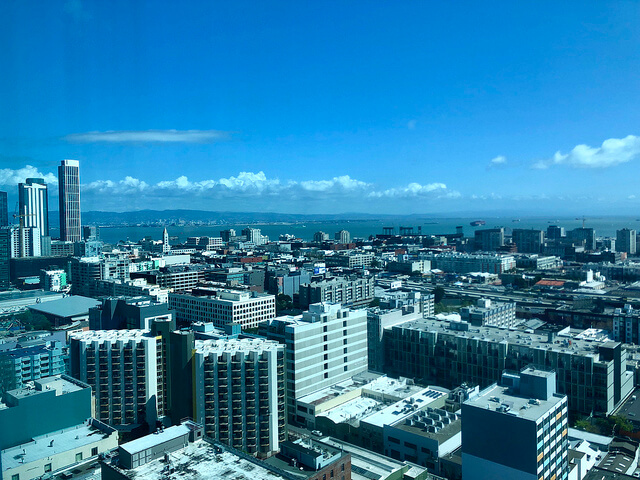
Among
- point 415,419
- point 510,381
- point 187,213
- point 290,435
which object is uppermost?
point 187,213

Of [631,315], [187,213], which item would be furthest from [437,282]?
[187,213]

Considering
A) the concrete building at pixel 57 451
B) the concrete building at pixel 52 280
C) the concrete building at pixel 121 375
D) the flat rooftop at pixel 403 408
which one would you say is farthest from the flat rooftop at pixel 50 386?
the concrete building at pixel 52 280

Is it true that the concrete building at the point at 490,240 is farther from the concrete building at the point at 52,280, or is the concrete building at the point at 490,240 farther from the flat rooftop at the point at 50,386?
the flat rooftop at the point at 50,386

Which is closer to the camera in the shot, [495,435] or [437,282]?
[495,435]

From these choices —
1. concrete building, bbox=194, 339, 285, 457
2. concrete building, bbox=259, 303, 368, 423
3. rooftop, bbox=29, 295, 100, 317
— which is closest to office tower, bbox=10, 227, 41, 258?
rooftop, bbox=29, 295, 100, 317

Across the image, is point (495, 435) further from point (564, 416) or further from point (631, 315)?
point (631, 315)

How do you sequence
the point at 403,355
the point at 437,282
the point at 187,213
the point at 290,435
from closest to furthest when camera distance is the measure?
the point at 290,435
the point at 403,355
the point at 437,282
the point at 187,213

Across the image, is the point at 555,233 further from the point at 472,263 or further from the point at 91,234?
the point at 91,234
